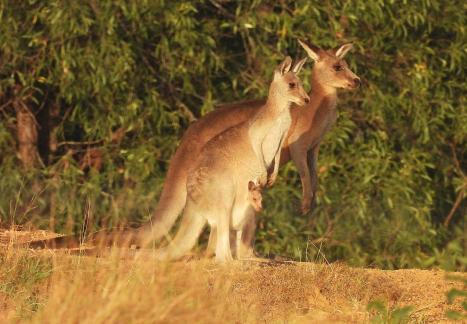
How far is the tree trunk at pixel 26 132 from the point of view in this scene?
35.0ft

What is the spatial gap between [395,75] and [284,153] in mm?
2269

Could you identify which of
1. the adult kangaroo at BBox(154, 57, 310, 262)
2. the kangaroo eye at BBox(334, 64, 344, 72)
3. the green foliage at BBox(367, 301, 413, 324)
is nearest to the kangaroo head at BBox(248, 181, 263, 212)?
the adult kangaroo at BBox(154, 57, 310, 262)

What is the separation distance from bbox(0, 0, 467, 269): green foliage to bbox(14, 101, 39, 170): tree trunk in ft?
0.32

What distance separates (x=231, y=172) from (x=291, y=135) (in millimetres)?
1447

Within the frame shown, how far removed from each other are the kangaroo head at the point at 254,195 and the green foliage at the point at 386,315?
1.35 meters

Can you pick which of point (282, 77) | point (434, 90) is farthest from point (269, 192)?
point (282, 77)

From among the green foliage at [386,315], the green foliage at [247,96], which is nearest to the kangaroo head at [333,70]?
the green foliage at [247,96]

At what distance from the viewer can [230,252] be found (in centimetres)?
715

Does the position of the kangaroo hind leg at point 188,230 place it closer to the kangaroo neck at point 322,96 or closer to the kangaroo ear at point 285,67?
the kangaroo ear at point 285,67

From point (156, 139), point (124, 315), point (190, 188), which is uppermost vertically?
point (156, 139)

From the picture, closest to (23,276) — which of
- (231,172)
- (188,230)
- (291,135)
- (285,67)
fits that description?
(188,230)

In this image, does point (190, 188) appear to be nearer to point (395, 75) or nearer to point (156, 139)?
point (156, 139)

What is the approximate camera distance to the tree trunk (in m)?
10.7

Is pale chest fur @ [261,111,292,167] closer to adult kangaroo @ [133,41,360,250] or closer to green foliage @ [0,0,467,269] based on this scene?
adult kangaroo @ [133,41,360,250]
